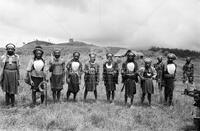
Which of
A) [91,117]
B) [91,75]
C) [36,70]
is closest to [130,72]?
[91,75]

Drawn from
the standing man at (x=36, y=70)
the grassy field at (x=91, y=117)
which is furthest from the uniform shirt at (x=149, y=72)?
the standing man at (x=36, y=70)

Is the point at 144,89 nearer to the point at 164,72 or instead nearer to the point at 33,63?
the point at 164,72

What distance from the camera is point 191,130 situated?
22.3 ft

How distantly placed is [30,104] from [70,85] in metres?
1.41

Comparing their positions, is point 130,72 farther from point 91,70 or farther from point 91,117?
point 91,117

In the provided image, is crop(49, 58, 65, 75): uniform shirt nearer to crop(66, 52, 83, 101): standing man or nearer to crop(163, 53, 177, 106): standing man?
crop(66, 52, 83, 101): standing man

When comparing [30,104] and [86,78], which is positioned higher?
[86,78]

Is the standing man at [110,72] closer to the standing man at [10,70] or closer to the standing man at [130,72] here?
the standing man at [130,72]

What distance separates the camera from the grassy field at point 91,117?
633 centimetres

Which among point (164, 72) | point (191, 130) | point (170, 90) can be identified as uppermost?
point (164, 72)

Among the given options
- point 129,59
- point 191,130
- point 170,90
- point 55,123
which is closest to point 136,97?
point 170,90

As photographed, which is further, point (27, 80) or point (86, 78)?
point (86, 78)

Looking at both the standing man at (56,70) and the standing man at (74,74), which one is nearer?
the standing man at (56,70)

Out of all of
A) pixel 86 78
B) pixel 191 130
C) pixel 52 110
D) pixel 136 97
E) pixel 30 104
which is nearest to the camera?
pixel 191 130
